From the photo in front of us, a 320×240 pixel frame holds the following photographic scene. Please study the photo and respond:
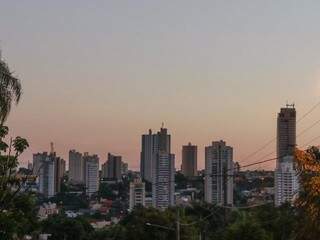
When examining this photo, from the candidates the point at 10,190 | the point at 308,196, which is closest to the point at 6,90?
the point at 10,190

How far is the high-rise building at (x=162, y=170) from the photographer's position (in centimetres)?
13000

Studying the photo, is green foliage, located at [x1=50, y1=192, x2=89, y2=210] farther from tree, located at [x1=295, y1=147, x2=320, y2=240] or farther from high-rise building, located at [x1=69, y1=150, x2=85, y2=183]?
tree, located at [x1=295, y1=147, x2=320, y2=240]

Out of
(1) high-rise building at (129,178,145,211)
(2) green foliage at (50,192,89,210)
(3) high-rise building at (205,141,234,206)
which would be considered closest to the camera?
(3) high-rise building at (205,141,234,206)

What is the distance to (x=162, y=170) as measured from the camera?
13062 centimetres

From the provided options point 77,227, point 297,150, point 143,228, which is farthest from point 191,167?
point 297,150

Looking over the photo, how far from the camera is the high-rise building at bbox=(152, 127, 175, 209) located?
130 meters

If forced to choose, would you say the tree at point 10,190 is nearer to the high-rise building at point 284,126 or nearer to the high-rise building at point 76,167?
the high-rise building at point 284,126

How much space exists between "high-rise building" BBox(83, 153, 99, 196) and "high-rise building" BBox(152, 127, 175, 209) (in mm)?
40645

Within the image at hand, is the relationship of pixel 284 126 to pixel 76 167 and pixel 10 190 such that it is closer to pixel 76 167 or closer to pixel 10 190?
pixel 10 190

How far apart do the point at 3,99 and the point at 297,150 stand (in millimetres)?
8374

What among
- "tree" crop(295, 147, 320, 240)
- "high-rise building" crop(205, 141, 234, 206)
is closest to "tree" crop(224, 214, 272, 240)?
"tree" crop(295, 147, 320, 240)

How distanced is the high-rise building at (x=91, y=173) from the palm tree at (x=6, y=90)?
159696mm

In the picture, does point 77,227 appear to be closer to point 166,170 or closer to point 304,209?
point 166,170

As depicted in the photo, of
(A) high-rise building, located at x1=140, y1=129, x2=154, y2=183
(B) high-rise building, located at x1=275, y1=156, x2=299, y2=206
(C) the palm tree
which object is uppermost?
(A) high-rise building, located at x1=140, y1=129, x2=154, y2=183
